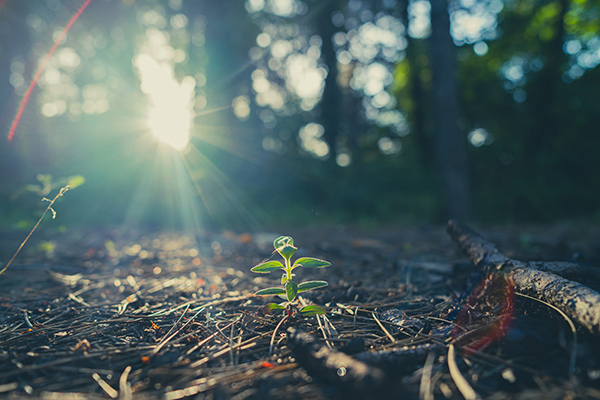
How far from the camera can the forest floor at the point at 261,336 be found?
0.98 metres

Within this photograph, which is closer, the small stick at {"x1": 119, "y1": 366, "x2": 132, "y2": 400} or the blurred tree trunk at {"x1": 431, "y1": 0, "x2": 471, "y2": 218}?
Answer: the small stick at {"x1": 119, "y1": 366, "x2": 132, "y2": 400}

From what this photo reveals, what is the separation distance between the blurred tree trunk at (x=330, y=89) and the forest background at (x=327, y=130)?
5cm

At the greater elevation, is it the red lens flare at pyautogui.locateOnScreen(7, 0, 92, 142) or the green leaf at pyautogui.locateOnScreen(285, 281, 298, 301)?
the red lens flare at pyautogui.locateOnScreen(7, 0, 92, 142)

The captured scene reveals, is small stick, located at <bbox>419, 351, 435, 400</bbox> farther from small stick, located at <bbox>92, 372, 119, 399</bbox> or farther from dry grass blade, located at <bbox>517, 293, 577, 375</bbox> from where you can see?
small stick, located at <bbox>92, 372, 119, 399</bbox>

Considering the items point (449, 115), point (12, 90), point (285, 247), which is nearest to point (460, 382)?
point (285, 247)

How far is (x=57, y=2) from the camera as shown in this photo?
1067 centimetres

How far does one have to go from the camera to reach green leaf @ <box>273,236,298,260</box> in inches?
51.3

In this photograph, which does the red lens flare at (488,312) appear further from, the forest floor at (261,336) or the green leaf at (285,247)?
the green leaf at (285,247)

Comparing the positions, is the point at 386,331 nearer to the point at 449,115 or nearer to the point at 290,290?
the point at 290,290

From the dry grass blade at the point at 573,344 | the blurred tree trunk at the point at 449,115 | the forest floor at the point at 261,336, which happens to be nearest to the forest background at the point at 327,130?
the blurred tree trunk at the point at 449,115

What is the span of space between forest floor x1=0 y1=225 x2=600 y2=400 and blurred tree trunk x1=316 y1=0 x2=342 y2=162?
29.8 ft

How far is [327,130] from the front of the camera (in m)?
11.2

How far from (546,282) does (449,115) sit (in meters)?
5.03

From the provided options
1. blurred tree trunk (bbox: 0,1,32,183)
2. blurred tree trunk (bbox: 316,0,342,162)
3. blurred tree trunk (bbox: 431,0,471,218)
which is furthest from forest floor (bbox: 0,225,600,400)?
blurred tree trunk (bbox: 316,0,342,162)
